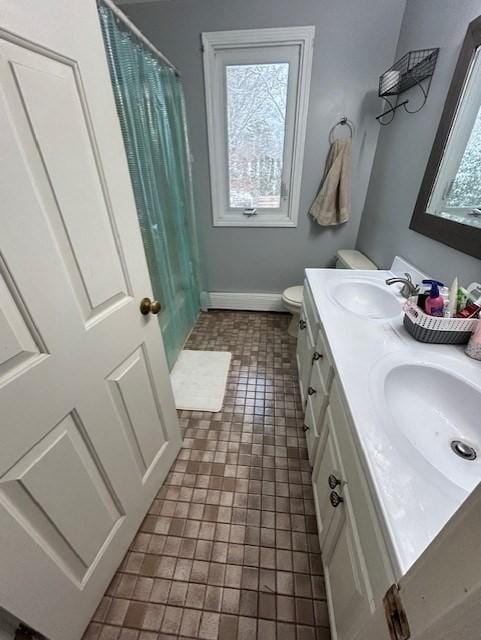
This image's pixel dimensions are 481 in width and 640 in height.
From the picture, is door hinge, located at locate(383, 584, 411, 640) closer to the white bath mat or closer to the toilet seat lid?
the white bath mat

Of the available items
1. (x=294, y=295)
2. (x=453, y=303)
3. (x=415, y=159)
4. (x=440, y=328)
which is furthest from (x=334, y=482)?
(x=415, y=159)

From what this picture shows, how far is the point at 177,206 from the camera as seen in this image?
1.96 metres

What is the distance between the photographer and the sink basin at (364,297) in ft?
4.33

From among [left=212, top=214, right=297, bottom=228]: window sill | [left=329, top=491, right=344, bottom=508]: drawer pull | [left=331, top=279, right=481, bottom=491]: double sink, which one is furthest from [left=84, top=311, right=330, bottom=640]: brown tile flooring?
[left=212, top=214, right=297, bottom=228]: window sill

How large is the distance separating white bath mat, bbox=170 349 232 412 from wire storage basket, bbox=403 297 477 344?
Result: 1.21 m

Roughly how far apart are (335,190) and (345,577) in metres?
2.29

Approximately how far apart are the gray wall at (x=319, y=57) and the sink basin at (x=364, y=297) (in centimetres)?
112

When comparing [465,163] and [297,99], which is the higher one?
[297,99]

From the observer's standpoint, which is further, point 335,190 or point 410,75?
point 335,190

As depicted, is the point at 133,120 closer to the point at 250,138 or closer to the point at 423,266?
the point at 250,138

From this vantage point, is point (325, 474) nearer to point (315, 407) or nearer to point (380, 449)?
point (315, 407)

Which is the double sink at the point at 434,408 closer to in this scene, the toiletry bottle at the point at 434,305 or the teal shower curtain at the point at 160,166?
the toiletry bottle at the point at 434,305

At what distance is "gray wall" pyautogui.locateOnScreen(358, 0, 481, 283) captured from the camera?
46.2 inches

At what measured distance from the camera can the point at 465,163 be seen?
1.13 metres
